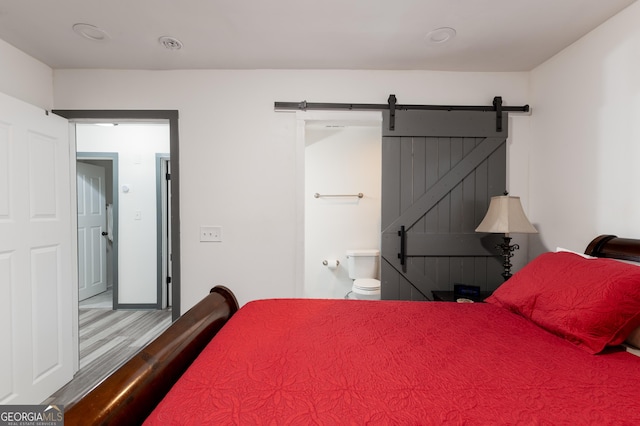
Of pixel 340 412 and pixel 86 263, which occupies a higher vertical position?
pixel 340 412

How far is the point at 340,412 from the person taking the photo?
0.68m

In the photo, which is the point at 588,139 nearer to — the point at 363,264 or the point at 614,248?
the point at 614,248

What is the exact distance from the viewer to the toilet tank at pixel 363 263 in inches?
127

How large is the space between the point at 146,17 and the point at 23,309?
6.55 ft

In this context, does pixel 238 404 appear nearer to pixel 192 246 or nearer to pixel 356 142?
pixel 192 246

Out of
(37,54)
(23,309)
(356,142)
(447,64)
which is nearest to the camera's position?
(23,309)

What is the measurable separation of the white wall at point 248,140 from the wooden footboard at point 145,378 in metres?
1.00

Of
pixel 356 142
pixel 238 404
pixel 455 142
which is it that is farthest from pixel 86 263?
pixel 455 142

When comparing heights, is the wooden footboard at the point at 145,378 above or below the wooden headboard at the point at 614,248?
below

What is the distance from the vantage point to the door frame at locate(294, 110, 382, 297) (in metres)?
2.22

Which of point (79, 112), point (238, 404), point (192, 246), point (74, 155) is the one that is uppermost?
point (79, 112)

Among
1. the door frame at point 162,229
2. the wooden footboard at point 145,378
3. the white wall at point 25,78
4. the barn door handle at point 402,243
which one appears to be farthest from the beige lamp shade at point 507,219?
the door frame at point 162,229

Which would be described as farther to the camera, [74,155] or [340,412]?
[74,155]

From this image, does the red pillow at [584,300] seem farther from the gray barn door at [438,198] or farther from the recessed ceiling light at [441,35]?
the recessed ceiling light at [441,35]
